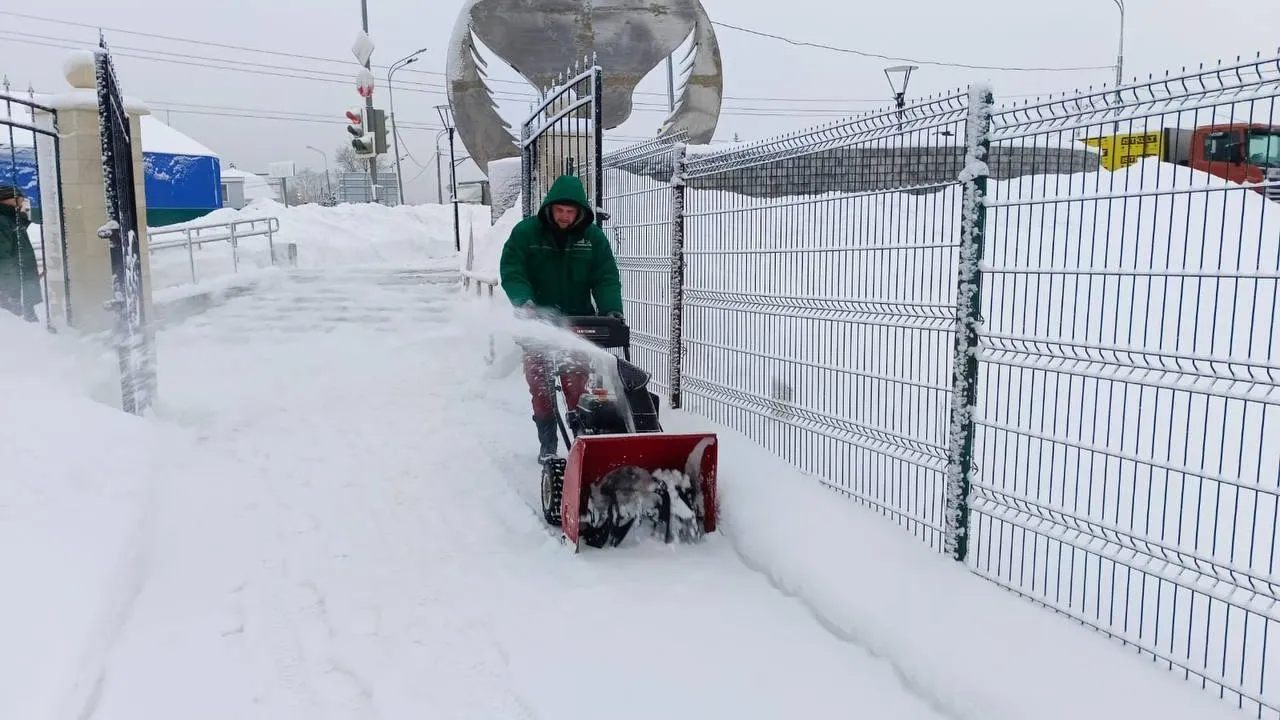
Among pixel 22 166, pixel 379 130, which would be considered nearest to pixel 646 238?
pixel 22 166

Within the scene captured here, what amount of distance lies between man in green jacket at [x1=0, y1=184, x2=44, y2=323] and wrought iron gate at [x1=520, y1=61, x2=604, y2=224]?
5.27m

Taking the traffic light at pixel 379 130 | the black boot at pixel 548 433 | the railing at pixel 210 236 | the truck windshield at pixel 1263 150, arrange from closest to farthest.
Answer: the truck windshield at pixel 1263 150 < the black boot at pixel 548 433 < the railing at pixel 210 236 < the traffic light at pixel 379 130

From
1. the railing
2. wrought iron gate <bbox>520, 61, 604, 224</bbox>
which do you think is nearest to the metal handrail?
the railing

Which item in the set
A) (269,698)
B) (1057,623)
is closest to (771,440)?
(1057,623)

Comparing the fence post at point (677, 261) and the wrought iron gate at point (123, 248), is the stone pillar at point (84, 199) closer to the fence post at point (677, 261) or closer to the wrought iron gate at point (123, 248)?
the wrought iron gate at point (123, 248)

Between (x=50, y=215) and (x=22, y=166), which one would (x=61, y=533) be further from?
(x=22, y=166)

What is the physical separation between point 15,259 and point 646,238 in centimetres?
681

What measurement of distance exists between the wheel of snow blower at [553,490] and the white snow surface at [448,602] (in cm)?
14

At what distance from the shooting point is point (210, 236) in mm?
19391

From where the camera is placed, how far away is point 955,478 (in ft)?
12.6

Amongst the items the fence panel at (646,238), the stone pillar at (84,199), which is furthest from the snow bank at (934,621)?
the stone pillar at (84,199)

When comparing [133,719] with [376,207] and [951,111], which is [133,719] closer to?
[951,111]

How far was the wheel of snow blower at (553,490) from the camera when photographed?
193 inches

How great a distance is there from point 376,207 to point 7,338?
26564 millimetres
